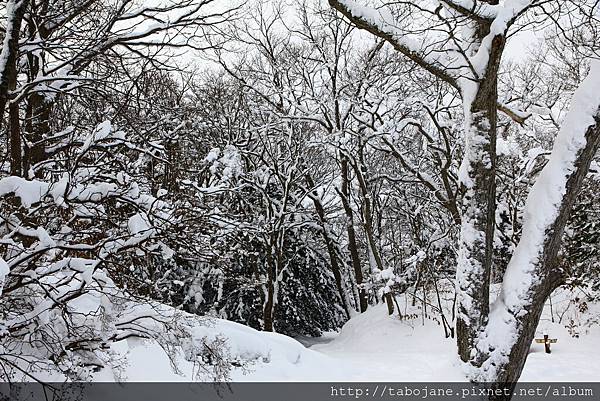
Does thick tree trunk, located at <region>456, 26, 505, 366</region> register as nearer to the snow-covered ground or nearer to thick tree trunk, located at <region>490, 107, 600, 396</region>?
thick tree trunk, located at <region>490, 107, 600, 396</region>

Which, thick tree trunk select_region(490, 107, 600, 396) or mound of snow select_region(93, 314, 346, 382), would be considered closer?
thick tree trunk select_region(490, 107, 600, 396)

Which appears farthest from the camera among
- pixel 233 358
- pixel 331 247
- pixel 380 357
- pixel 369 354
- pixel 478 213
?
pixel 331 247

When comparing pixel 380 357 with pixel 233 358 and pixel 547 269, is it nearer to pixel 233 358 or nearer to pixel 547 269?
pixel 233 358

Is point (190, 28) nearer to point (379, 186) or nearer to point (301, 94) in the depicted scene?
point (301, 94)

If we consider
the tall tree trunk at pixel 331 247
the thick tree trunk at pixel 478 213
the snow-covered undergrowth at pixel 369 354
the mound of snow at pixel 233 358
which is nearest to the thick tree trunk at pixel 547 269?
the thick tree trunk at pixel 478 213

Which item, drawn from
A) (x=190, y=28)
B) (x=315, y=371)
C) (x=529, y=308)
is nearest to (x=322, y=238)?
(x=315, y=371)

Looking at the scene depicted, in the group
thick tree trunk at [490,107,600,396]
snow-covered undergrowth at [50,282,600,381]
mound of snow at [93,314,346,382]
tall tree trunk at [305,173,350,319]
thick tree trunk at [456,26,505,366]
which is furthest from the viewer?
tall tree trunk at [305,173,350,319]

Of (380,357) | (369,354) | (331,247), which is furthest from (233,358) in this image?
(331,247)

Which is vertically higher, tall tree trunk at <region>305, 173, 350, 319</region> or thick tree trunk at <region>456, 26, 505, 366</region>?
tall tree trunk at <region>305, 173, 350, 319</region>

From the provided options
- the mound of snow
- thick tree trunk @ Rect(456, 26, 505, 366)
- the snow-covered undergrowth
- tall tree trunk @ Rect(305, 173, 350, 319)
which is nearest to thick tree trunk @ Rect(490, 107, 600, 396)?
thick tree trunk @ Rect(456, 26, 505, 366)

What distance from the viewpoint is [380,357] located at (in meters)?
10.1

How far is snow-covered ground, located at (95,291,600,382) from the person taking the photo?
5629 millimetres

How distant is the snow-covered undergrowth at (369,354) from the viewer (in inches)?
206

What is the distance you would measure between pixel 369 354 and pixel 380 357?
2.94ft
